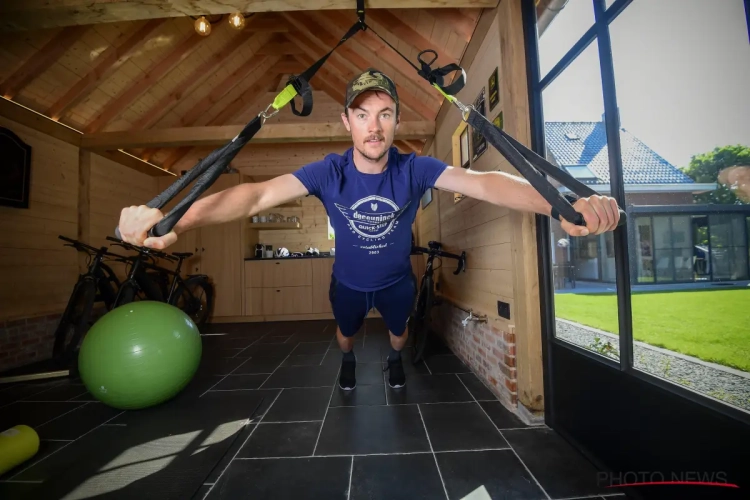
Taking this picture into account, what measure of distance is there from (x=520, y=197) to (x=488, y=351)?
4.23ft

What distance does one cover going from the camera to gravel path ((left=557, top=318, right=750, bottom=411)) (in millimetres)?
975

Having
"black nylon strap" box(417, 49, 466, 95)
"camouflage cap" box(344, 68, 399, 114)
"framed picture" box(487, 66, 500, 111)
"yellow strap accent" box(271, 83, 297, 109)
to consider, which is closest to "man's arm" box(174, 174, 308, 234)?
"yellow strap accent" box(271, 83, 297, 109)

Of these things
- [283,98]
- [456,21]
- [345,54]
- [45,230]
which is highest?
[345,54]

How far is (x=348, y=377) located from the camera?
2.18 m

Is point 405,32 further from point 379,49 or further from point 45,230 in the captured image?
point 45,230

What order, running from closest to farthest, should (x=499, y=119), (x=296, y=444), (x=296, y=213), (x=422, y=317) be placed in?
(x=296, y=444)
(x=499, y=119)
(x=422, y=317)
(x=296, y=213)

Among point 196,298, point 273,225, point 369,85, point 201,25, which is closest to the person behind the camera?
point 369,85

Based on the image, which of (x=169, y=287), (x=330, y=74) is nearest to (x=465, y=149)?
(x=330, y=74)

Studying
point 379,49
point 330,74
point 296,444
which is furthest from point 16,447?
point 330,74

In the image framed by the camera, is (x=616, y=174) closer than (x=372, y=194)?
Yes

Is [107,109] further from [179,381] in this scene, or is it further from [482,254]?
[482,254]

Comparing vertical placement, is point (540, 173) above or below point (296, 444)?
above

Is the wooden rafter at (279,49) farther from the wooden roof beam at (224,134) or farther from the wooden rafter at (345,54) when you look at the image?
the wooden roof beam at (224,134)

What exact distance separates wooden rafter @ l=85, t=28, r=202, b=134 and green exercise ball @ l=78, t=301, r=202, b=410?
3.10 meters
